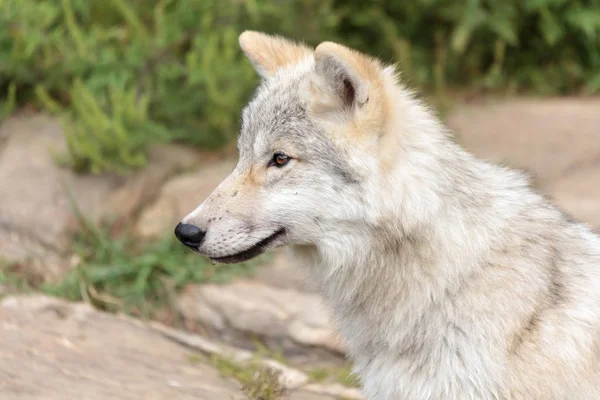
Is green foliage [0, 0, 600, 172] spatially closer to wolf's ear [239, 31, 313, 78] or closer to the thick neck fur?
wolf's ear [239, 31, 313, 78]

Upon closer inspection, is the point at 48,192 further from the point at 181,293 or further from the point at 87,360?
the point at 87,360

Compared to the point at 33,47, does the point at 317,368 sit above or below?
below

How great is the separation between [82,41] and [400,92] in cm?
401

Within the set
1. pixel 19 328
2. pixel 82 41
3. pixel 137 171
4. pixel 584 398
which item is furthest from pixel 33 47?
pixel 584 398

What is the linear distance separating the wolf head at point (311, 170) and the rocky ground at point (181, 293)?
2.41 feet

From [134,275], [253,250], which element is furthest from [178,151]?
[253,250]

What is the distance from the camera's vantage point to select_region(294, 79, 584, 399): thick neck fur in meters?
3.24

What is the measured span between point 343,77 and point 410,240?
29.6 inches

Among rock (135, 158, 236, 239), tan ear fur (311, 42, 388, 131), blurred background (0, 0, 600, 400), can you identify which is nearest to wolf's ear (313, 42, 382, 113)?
tan ear fur (311, 42, 388, 131)

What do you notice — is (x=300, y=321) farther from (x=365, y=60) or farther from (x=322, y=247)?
(x=365, y=60)

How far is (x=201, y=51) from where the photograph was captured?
6.98 m

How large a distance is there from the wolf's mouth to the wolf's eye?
286mm

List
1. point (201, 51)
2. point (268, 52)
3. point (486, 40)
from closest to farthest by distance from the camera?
point (268, 52)
point (201, 51)
point (486, 40)

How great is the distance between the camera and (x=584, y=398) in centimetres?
321
